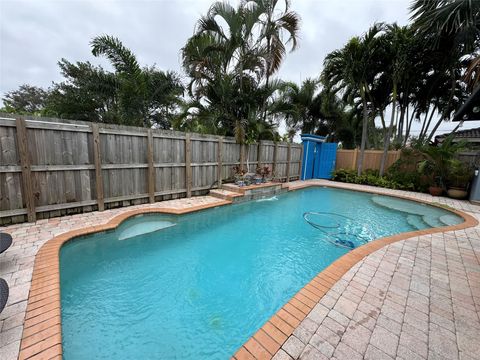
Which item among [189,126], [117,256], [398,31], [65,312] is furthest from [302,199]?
[398,31]

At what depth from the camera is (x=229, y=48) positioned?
685 centimetres

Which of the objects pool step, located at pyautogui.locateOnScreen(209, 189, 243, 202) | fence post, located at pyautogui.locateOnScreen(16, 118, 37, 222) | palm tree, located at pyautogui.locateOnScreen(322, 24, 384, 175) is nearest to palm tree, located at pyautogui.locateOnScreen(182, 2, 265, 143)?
pool step, located at pyautogui.locateOnScreen(209, 189, 243, 202)

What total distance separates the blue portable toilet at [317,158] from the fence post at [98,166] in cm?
938

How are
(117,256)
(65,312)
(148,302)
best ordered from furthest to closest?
1. (117,256)
2. (148,302)
3. (65,312)

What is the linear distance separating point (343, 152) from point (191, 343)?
40.8ft

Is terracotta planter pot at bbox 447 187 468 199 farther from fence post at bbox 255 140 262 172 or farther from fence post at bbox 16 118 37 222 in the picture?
fence post at bbox 16 118 37 222

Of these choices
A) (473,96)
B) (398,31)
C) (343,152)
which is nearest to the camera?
(473,96)

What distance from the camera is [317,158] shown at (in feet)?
38.4

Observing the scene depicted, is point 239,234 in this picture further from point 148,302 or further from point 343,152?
point 343,152

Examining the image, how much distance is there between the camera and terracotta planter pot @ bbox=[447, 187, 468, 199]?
712 centimetres

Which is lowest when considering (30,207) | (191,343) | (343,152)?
(191,343)

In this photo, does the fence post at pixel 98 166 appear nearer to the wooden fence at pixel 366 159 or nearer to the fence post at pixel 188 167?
the fence post at pixel 188 167

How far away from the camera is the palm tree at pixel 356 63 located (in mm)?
8453

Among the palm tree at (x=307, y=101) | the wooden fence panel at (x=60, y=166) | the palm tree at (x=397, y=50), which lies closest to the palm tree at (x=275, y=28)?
the palm tree at (x=397, y=50)
